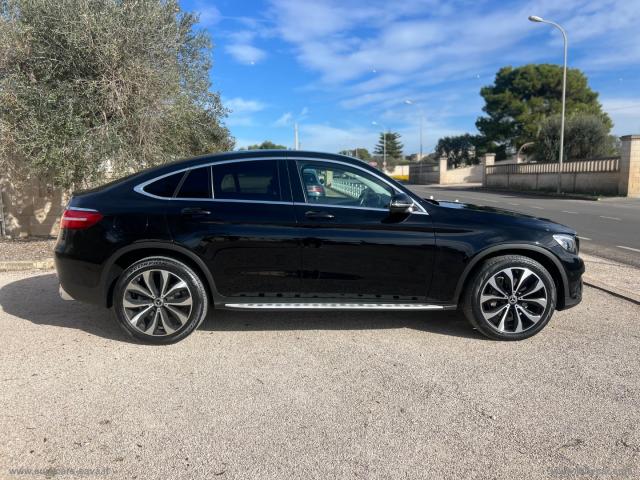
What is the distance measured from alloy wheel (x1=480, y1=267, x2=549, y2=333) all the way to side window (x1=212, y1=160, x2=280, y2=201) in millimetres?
2011

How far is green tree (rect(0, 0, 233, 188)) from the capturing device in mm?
7676

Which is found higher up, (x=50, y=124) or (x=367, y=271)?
(x=50, y=124)

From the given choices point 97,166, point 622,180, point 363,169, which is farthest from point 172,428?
point 622,180

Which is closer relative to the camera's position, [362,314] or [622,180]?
[362,314]

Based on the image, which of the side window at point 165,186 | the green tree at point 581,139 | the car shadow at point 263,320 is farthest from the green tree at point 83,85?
the green tree at point 581,139

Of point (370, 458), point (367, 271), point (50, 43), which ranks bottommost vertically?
point (370, 458)

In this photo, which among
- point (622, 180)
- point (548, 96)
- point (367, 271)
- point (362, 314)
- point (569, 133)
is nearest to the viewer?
point (367, 271)

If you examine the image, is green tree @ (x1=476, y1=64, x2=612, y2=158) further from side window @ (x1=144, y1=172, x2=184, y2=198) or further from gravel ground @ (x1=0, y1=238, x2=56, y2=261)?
side window @ (x1=144, y1=172, x2=184, y2=198)

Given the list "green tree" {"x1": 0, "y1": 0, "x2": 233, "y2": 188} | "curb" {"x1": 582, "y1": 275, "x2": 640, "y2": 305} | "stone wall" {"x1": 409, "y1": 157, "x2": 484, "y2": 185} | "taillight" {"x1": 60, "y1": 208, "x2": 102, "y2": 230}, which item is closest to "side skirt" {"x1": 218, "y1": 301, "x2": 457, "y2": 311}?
"taillight" {"x1": 60, "y1": 208, "x2": 102, "y2": 230}

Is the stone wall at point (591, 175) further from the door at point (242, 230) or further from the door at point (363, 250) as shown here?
the door at point (242, 230)

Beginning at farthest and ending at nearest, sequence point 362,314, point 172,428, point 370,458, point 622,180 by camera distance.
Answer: point 622,180, point 362,314, point 172,428, point 370,458

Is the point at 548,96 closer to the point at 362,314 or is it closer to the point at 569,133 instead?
the point at 569,133

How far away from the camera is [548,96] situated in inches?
2087

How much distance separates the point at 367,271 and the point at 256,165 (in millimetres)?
1352
